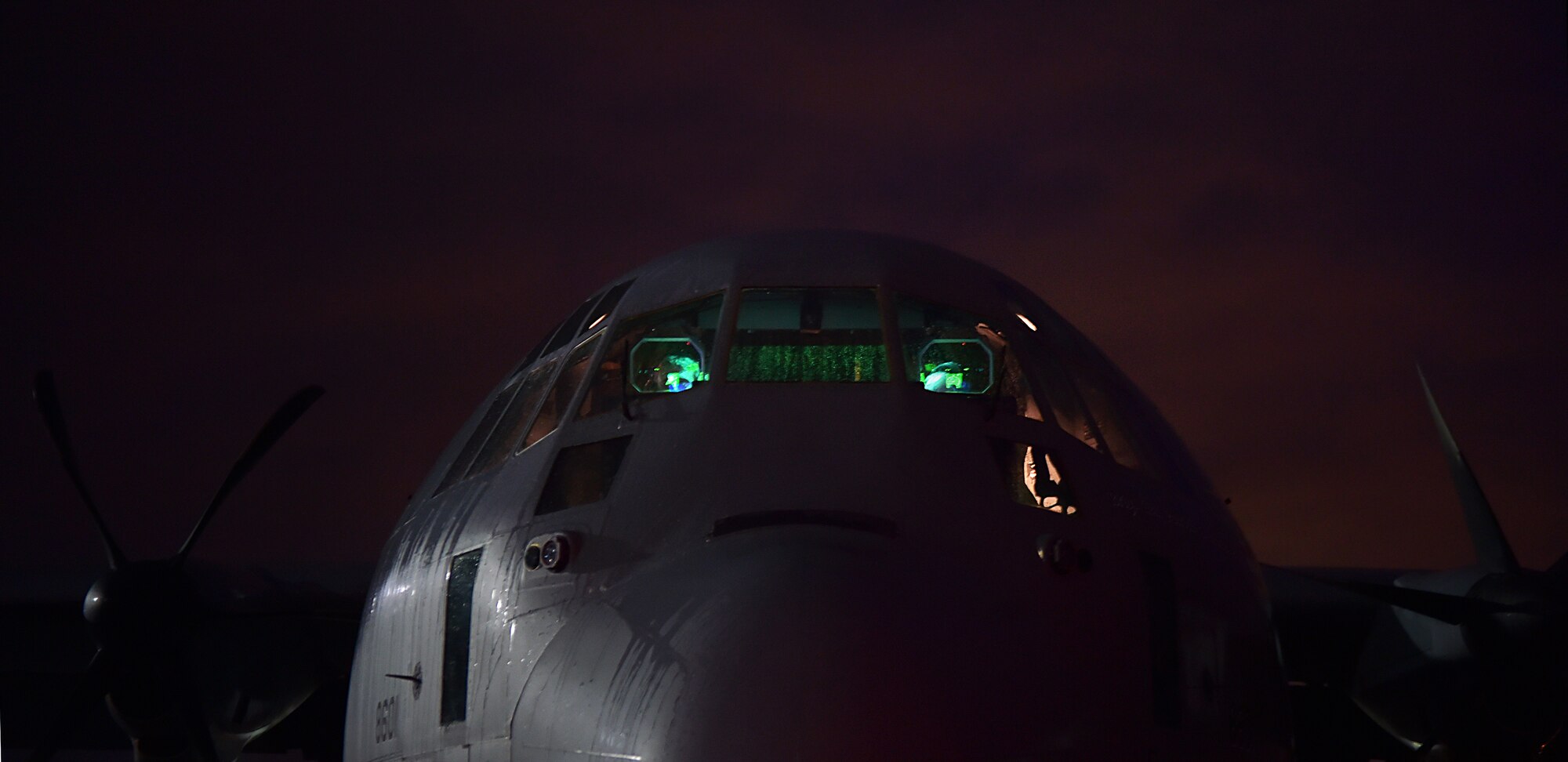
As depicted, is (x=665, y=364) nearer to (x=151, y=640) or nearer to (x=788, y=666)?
(x=788, y=666)

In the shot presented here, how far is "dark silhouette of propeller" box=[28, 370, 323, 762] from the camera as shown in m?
12.3

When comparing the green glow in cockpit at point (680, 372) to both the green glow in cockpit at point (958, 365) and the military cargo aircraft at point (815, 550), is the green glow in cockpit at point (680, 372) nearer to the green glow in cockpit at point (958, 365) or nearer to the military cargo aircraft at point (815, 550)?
the military cargo aircraft at point (815, 550)

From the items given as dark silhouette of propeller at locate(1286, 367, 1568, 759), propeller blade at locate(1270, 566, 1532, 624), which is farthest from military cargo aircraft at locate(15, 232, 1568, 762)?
dark silhouette of propeller at locate(1286, 367, 1568, 759)

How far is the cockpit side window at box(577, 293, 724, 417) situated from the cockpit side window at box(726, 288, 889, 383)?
214mm

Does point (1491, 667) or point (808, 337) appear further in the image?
point (1491, 667)

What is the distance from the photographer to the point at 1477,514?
12.3m

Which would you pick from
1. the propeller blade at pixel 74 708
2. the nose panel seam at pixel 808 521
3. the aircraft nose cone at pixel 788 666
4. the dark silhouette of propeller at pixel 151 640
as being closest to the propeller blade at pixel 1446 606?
the nose panel seam at pixel 808 521

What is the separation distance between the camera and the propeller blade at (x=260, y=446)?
1237 centimetres

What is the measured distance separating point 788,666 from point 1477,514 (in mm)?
10724

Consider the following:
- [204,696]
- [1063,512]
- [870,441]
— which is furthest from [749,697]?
[204,696]

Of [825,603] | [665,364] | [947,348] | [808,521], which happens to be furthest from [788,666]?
[665,364]

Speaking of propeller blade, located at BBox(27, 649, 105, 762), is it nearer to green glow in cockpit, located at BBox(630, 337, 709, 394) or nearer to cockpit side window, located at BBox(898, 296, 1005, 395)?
green glow in cockpit, located at BBox(630, 337, 709, 394)

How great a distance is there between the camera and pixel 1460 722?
37.3 feet

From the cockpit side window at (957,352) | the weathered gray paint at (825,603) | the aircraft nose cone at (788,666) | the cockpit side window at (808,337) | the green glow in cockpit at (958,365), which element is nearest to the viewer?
the aircraft nose cone at (788,666)
